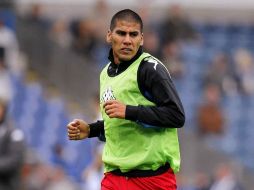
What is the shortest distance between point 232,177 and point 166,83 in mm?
8116

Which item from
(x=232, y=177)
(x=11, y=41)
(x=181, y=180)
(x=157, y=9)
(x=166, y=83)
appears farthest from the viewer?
(x=157, y=9)

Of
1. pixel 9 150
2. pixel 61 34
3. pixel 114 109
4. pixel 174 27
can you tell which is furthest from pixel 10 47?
pixel 114 109

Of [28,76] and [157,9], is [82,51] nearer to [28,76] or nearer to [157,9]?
[28,76]

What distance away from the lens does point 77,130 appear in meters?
8.47

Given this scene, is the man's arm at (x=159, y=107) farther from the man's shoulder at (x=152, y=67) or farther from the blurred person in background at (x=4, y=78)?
the blurred person in background at (x=4, y=78)

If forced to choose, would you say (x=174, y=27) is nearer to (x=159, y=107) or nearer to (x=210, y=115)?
(x=210, y=115)

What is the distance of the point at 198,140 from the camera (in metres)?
18.0

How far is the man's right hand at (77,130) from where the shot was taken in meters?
8.41

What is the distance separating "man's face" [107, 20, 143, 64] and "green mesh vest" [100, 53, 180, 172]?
8 cm

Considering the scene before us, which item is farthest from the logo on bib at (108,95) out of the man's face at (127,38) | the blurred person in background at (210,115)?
the blurred person in background at (210,115)

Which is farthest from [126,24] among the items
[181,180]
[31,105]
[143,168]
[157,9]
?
[157,9]

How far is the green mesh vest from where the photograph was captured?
814cm

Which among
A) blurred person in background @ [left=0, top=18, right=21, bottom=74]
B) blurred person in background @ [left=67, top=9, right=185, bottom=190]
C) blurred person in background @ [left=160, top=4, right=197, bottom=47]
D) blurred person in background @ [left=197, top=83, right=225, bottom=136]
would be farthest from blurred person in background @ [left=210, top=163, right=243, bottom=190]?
blurred person in background @ [left=67, top=9, right=185, bottom=190]

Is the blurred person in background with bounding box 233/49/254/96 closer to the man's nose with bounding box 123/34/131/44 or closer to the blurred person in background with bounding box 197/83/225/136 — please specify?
the blurred person in background with bounding box 197/83/225/136
